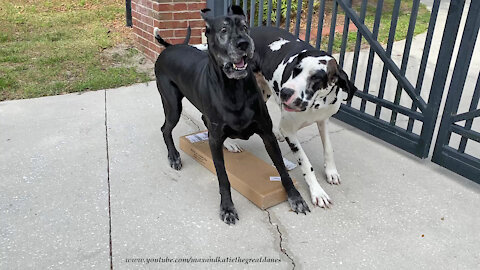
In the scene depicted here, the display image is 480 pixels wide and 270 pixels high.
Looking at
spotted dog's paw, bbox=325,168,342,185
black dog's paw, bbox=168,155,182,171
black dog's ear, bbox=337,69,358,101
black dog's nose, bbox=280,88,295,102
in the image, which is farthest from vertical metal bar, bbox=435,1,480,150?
black dog's paw, bbox=168,155,182,171

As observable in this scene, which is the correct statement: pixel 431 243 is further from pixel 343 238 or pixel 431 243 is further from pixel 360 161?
pixel 360 161

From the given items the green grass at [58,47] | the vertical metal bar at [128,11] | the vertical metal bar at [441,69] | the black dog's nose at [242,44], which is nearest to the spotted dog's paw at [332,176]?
the vertical metal bar at [441,69]

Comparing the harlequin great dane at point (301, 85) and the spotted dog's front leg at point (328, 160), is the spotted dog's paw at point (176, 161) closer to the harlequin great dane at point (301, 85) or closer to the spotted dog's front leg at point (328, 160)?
the harlequin great dane at point (301, 85)

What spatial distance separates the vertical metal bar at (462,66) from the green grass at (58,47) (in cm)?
368

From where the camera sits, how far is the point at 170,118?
3539 millimetres

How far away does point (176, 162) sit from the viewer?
12.0 feet

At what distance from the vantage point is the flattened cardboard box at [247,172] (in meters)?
3.15

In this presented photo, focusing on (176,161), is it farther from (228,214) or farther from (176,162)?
(228,214)

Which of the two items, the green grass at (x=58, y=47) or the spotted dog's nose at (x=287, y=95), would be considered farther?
the green grass at (x=58, y=47)

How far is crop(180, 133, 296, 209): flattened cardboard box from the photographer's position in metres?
3.15

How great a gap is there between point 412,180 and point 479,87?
0.89 m

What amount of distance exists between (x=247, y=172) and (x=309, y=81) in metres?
0.99

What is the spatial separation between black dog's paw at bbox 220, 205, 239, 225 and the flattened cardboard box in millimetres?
230

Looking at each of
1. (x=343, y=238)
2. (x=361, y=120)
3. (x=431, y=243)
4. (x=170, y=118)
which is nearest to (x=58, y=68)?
(x=170, y=118)
